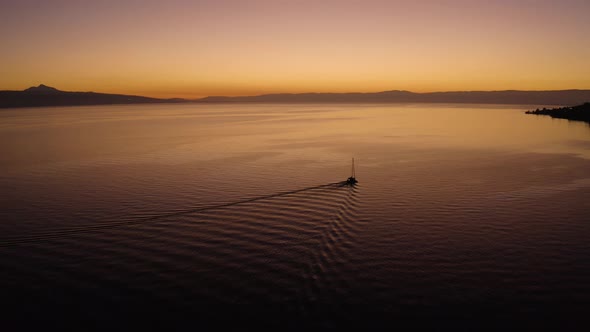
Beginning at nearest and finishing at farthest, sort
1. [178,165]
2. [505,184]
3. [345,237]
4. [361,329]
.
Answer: [361,329] < [345,237] < [505,184] < [178,165]

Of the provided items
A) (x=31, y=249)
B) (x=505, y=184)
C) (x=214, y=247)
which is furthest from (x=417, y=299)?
(x=505, y=184)

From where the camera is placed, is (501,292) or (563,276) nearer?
(501,292)

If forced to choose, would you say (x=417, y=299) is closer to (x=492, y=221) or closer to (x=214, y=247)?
(x=214, y=247)

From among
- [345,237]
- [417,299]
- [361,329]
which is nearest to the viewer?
[361,329]

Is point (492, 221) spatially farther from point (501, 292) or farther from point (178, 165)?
point (178, 165)

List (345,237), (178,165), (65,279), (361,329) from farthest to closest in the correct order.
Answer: (178,165) < (345,237) < (65,279) < (361,329)

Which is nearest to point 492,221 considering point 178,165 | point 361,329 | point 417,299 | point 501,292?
point 501,292
